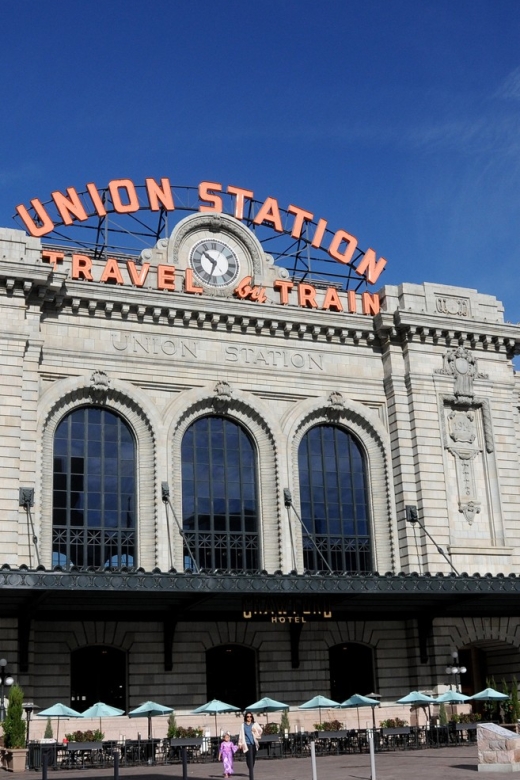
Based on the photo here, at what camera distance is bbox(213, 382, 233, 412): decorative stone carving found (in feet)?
147

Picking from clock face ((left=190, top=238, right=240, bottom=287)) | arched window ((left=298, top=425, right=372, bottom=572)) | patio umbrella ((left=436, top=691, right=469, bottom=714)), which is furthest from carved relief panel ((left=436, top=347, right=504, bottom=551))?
clock face ((left=190, top=238, right=240, bottom=287))

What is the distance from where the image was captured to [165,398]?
44.2 meters

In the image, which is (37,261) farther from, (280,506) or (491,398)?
(491,398)

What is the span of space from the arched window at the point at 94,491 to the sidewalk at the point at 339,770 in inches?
394

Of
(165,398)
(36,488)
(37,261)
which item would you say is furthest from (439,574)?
(37,261)

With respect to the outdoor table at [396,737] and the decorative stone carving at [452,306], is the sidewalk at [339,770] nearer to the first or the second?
the outdoor table at [396,737]

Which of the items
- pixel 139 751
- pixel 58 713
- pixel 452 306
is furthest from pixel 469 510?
pixel 58 713

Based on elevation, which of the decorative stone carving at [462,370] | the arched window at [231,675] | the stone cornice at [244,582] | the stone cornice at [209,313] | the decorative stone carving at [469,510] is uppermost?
the stone cornice at [209,313]

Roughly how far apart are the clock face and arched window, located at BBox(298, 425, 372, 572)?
8.76 meters

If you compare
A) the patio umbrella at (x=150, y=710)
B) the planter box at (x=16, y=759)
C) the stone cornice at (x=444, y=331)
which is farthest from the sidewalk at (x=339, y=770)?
the stone cornice at (x=444, y=331)

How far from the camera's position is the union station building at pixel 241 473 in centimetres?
3956

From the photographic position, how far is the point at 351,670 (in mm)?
44312

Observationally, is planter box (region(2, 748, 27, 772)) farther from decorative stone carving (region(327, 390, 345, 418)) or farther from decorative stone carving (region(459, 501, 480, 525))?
decorative stone carving (region(459, 501, 480, 525))

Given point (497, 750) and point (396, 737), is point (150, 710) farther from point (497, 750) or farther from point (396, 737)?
point (497, 750)
